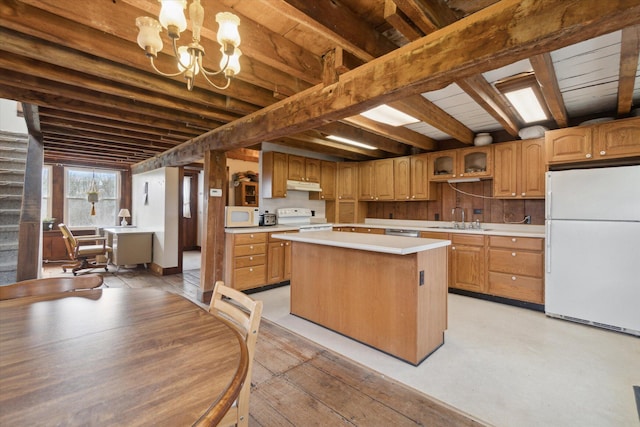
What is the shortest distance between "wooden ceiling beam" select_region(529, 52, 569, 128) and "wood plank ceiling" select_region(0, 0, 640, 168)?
1 centimetres

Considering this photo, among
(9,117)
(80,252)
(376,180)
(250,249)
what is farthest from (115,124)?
(376,180)

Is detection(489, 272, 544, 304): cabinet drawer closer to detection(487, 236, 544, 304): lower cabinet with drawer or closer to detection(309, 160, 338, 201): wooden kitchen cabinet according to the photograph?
detection(487, 236, 544, 304): lower cabinet with drawer

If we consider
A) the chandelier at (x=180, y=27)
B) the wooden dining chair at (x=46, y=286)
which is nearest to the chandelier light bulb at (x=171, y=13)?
the chandelier at (x=180, y=27)

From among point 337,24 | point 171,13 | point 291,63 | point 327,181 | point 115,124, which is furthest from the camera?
point 327,181

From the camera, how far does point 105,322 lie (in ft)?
4.05

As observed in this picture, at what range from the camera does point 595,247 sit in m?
3.04

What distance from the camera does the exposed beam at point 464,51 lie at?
1.29 meters

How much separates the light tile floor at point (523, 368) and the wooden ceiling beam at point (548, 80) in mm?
2261

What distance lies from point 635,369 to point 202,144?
520 cm

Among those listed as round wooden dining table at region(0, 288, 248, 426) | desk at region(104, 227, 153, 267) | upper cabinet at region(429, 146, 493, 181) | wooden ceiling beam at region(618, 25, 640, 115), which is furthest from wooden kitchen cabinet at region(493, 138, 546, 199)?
desk at region(104, 227, 153, 267)

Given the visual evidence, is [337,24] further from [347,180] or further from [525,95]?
[347,180]

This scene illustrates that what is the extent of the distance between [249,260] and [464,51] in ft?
11.5

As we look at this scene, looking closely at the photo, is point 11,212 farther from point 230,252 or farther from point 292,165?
point 292,165

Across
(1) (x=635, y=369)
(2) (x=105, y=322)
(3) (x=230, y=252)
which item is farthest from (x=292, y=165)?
(1) (x=635, y=369)
